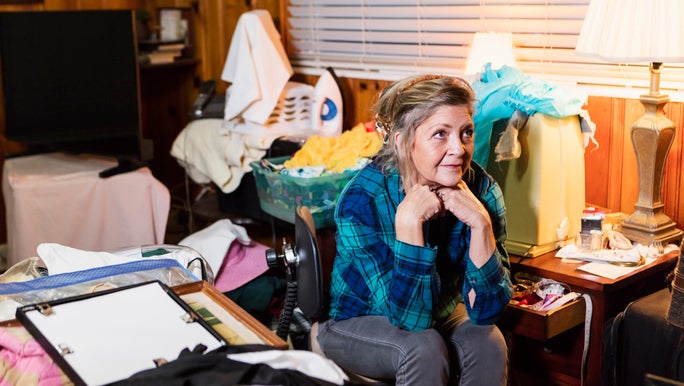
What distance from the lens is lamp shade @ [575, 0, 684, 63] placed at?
2123 mm

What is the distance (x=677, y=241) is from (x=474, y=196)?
0.80 m

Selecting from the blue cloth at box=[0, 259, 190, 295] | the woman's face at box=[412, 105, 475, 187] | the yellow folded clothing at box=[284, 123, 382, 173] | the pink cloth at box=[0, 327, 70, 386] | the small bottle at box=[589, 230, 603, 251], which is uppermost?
the woman's face at box=[412, 105, 475, 187]

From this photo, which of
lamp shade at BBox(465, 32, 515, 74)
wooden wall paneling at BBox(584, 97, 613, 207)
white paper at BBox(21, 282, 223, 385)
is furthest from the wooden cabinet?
white paper at BBox(21, 282, 223, 385)

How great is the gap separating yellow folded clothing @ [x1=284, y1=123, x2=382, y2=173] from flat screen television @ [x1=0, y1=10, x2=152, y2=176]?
86 centimetres

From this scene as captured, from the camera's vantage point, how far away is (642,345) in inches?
83.1

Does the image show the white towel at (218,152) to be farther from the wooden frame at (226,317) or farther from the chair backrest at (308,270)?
the wooden frame at (226,317)

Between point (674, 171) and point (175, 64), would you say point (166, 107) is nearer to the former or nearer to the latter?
point (175, 64)

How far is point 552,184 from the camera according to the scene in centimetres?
237

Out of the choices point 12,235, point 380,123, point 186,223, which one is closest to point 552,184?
point 380,123

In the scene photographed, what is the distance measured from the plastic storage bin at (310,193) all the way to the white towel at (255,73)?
0.53 metres

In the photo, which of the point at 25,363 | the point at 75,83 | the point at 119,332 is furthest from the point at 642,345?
the point at 75,83

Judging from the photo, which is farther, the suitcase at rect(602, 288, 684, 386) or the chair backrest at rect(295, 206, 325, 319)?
the suitcase at rect(602, 288, 684, 386)

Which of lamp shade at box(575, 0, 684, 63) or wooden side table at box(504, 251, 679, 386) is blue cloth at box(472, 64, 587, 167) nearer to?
lamp shade at box(575, 0, 684, 63)

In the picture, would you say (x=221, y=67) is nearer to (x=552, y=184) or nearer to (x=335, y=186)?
(x=335, y=186)
